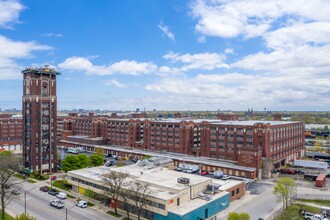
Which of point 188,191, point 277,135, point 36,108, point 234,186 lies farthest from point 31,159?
point 277,135

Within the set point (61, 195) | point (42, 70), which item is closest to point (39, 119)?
point (42, 70)

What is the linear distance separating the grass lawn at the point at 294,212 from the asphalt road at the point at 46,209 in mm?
35283

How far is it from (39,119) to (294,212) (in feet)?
261

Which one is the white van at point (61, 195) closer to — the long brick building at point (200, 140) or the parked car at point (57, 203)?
the parked car at point (57, 203)

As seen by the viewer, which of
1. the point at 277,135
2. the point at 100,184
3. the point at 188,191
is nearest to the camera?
the point at 188,191

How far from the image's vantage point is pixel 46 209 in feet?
196

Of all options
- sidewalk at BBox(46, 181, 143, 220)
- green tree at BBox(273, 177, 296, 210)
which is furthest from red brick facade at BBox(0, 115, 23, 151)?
green tree at BBox(273, 177, 296, 210)

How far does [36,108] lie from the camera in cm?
9188

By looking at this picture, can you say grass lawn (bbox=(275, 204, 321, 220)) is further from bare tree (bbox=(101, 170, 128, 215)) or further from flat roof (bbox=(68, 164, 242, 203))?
bare tree (bbox=(101, 170, 128, 215))

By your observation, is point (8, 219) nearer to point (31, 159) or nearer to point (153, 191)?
point (153, 191)

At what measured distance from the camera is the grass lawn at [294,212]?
2188 inches

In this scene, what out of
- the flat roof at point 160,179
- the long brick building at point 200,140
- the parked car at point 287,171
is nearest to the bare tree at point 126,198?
the flat roof at point 160,179

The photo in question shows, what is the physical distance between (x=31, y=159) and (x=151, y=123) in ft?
172

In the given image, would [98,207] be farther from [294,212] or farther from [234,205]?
[294,212]
